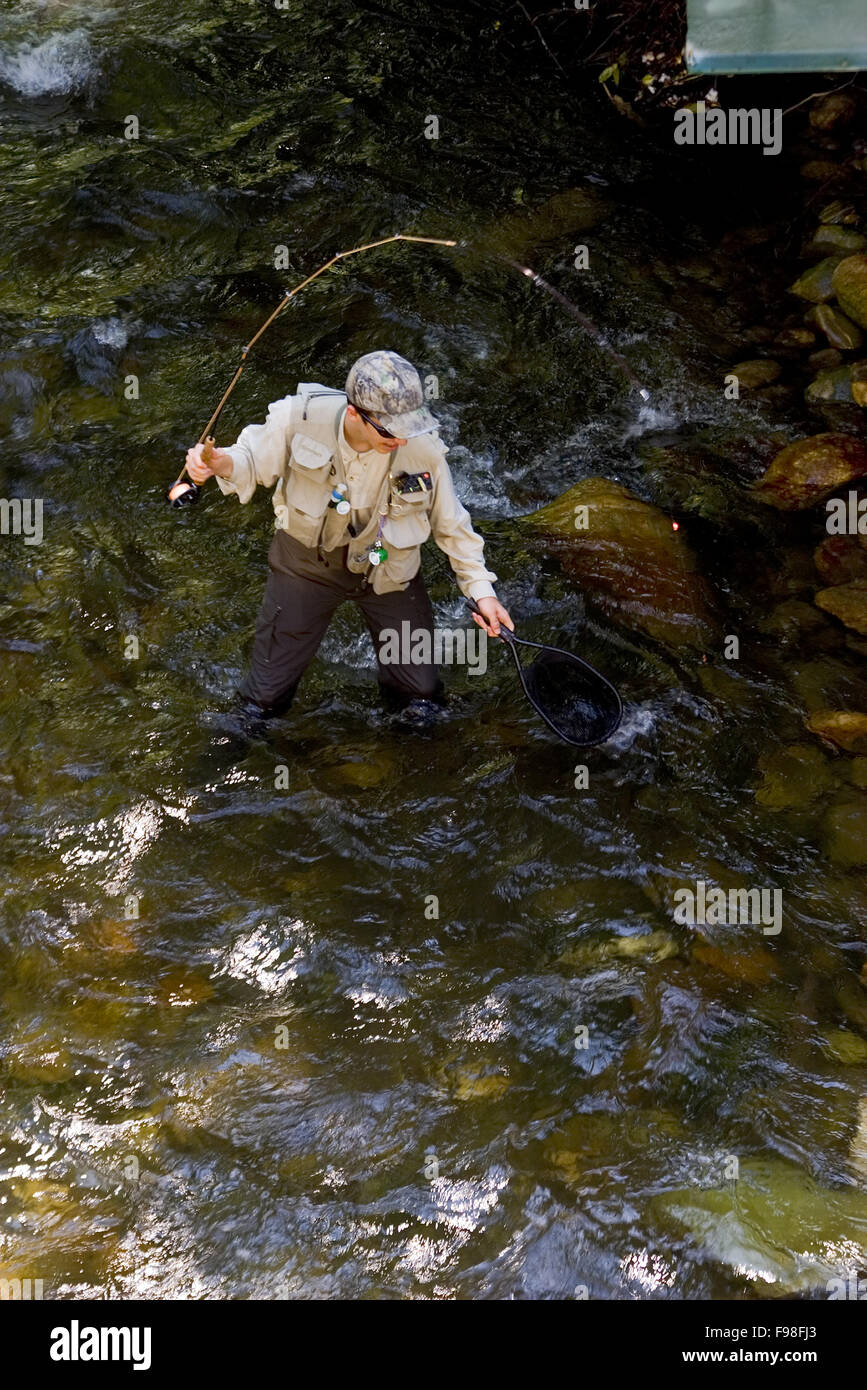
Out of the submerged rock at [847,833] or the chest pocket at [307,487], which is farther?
the submerged rock at [847,833]

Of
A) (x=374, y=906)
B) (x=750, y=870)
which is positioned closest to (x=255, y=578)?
(x=374, y=906)

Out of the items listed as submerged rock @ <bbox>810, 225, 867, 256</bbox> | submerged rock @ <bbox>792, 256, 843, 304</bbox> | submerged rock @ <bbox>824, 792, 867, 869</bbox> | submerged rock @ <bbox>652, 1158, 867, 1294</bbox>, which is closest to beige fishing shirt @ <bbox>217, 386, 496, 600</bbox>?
submerged rock @ <bbox>824, 792, 867, 869</bbox>

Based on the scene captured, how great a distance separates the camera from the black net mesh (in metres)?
6.56

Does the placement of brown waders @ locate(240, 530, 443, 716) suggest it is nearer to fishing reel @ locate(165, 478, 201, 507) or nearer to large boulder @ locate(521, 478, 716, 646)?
fishing reel @ locate(165, 478, 201, 507)

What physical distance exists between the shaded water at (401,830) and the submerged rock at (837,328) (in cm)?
61

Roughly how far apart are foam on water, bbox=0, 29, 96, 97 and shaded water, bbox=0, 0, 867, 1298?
55.7 inches

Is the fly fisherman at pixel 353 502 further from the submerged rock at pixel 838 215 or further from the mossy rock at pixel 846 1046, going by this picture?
the submerged rock at pixel 838 215

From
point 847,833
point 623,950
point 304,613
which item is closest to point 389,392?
point 304,613

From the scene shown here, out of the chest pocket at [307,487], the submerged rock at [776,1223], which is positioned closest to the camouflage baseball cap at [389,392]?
the chest pocket at [307,487]

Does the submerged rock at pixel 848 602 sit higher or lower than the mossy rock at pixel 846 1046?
higher

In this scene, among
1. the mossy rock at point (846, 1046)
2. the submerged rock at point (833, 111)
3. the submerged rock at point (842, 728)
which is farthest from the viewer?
the submerged rock at point (833, 111)

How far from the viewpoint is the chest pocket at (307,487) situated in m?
5.29

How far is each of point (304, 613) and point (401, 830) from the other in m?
1.19
